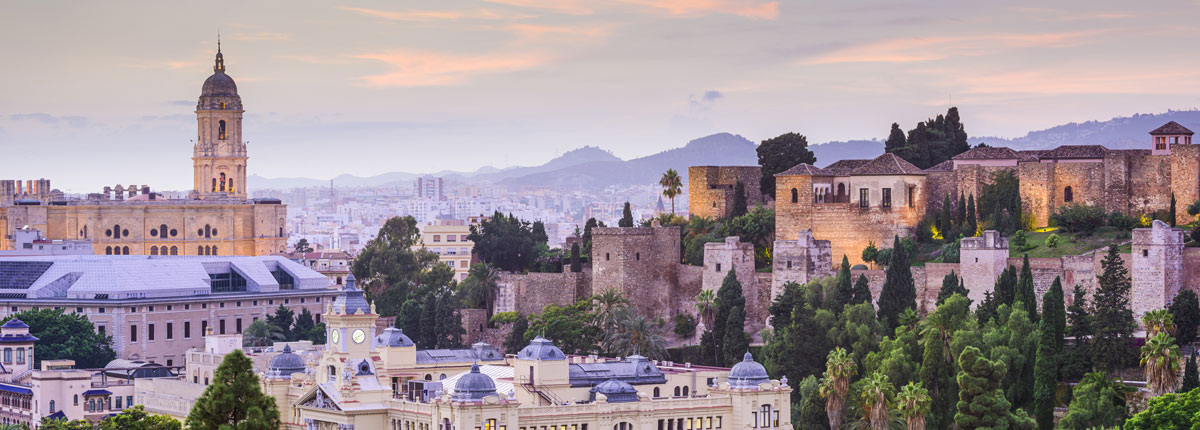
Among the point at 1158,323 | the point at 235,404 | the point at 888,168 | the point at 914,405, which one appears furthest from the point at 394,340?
the point at 1158,323

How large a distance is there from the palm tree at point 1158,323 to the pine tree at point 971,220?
603 inches

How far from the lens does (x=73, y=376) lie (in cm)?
9275

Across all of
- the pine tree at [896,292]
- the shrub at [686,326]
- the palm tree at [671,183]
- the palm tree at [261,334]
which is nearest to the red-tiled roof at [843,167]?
the shrub at [686,326]

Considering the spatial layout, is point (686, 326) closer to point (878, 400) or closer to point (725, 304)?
point (725, 304)

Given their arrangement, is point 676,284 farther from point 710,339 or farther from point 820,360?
point 820,360

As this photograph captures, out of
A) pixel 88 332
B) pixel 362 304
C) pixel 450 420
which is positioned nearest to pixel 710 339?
pixel 362 304

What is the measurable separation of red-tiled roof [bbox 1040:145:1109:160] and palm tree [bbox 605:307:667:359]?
56.3 feet

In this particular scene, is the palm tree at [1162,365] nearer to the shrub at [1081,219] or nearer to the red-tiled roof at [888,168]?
the shrub at [1081,219]

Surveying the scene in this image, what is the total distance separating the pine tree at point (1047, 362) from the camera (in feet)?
246

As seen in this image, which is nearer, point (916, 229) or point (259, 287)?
point (916, 229)

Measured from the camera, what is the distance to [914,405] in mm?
74875

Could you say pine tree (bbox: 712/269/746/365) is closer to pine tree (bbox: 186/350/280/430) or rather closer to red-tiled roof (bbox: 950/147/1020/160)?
red-tiled roof (bbox: 950/147/1020/160)

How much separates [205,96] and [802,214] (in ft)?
249

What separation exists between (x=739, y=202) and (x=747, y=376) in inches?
960
